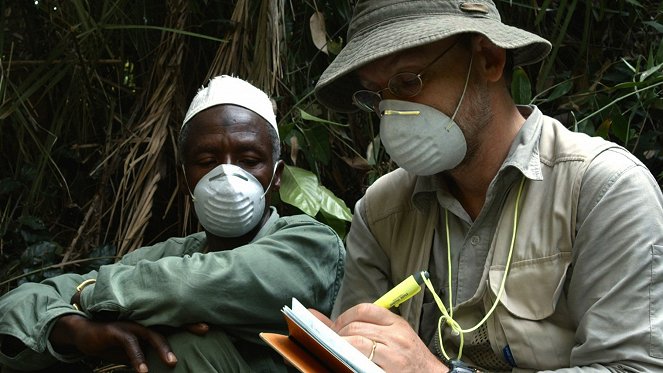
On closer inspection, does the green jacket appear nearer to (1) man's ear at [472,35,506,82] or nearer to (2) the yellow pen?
(2) the yellow pen

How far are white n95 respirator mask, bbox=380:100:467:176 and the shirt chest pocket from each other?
30 centimetres

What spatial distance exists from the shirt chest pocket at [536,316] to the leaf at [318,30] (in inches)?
73.3

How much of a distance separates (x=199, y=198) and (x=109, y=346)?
0.52 m

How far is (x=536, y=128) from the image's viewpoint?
7.13 ft

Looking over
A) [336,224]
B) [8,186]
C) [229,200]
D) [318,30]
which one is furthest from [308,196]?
[8,186]

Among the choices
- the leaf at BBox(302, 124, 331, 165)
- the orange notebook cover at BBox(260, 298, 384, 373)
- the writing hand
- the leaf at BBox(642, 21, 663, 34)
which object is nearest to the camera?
the orange notebook cover at BBox(260, 298, 384, 373)

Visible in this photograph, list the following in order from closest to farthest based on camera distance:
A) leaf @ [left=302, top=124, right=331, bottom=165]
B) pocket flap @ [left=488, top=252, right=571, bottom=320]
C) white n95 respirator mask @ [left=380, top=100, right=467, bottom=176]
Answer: pocket flap @ [left=488, top=252, right=571, bottom=320] < white n95 respirator mask @ [left=380, top=100, right=467, bottom=176] < leaf @ [left=302, top=124, right=331, bottom=165]

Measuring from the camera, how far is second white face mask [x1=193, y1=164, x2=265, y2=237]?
8.71ft

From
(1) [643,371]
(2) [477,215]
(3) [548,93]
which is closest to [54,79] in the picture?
(3) [548,93]

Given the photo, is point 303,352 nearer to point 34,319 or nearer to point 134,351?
point 134,351

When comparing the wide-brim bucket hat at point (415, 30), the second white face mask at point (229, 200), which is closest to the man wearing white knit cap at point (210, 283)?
the second white face mask at point (229, 200)

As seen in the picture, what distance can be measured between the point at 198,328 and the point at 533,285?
0.88 meters

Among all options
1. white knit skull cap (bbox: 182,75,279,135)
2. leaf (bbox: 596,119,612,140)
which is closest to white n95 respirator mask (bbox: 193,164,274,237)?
white knit skull cap (bbox: 182,75,279,135)

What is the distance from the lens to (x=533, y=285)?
6.60 feet
